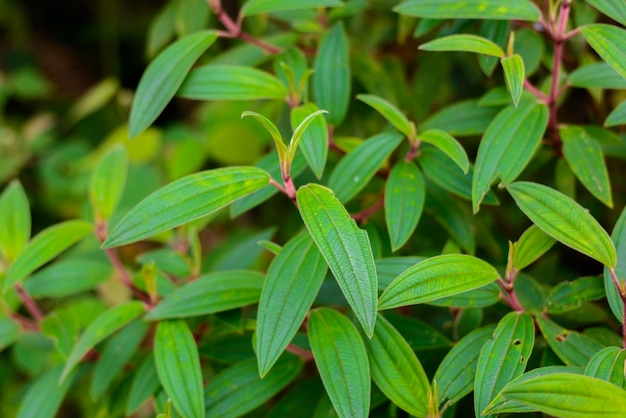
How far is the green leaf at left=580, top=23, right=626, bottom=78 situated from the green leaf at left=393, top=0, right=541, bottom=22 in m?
0.06

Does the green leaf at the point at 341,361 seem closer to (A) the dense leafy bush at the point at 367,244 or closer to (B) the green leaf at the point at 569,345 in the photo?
(A) the dense leafy bush at the point at 367,244

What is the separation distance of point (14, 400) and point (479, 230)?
624 mm

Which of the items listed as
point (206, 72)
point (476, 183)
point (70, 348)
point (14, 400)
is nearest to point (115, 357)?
point (70, 348)

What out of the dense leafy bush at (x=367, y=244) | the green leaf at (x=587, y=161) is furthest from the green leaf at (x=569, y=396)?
Answer: the green leaf at (x=587, y=161)

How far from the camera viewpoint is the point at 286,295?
592mm

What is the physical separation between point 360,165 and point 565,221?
0.21 meters

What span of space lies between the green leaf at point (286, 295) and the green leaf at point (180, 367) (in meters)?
0.10

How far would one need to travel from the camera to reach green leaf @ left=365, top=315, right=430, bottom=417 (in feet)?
1.92

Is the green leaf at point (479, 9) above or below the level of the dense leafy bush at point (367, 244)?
above

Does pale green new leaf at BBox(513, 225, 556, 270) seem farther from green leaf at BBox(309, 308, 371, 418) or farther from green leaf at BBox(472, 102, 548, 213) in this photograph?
green leaf at BBox(309, 308, 371, 418)

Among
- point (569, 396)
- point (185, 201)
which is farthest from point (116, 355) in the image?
point (569, 396)

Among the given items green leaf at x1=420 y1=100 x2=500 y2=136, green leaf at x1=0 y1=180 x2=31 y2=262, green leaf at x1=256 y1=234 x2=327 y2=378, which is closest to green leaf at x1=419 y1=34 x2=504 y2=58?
green leaf at x1=420 y1=100 x2=500 y2=136

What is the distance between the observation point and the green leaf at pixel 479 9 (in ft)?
2.22

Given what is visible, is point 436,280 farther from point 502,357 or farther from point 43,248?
point 43,248
